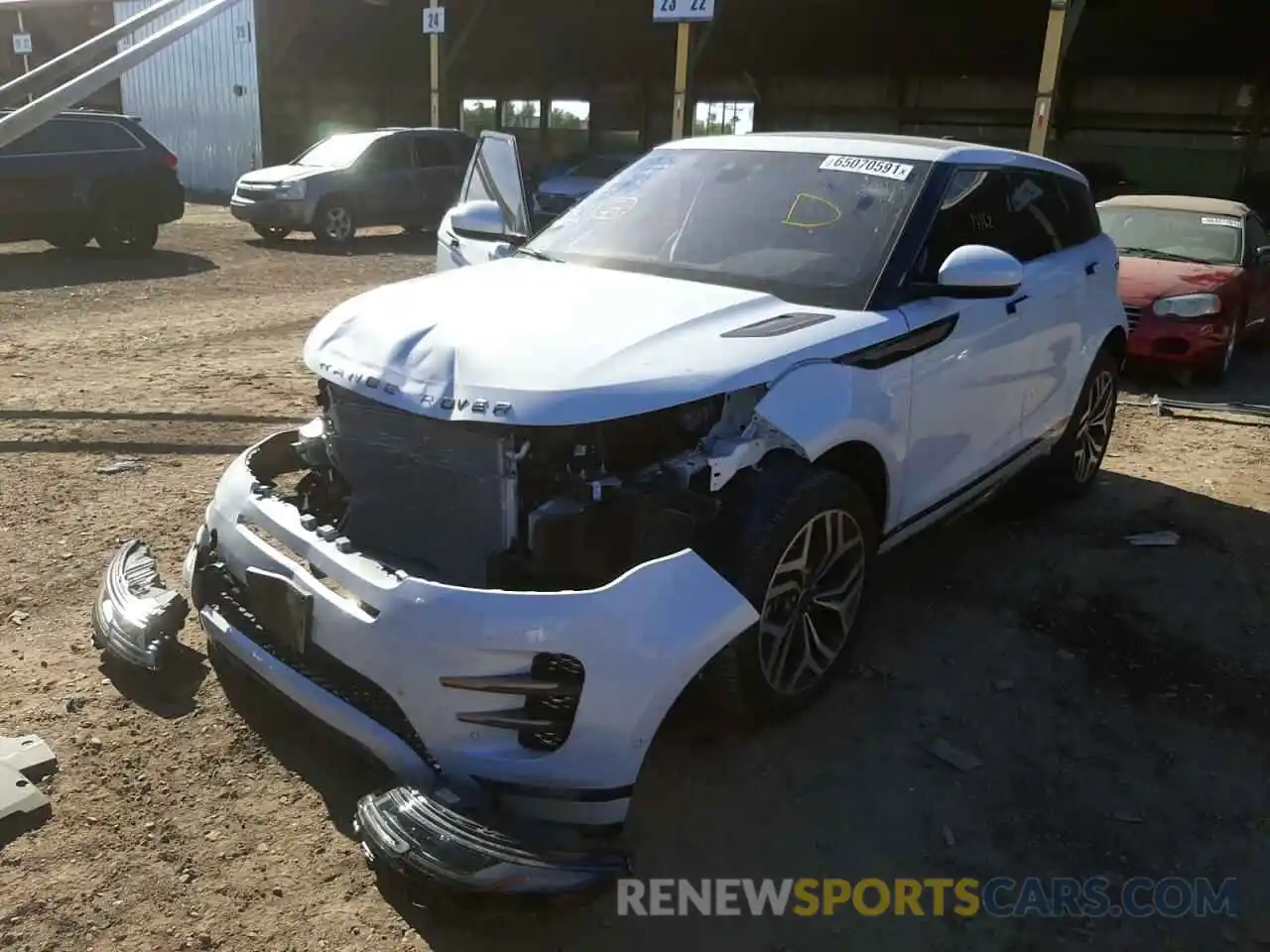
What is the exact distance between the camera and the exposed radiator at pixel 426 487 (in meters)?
2.81

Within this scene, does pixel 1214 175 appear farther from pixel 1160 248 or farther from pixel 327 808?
pixel 327 808

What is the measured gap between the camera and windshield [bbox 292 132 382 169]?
15828 millimetres

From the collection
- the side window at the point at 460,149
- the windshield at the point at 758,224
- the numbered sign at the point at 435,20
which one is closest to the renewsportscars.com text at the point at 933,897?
the windshield at the point at 758,224

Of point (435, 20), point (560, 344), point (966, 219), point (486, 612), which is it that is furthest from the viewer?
point (435, 20)

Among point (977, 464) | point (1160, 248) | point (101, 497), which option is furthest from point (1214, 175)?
point (101, 497)

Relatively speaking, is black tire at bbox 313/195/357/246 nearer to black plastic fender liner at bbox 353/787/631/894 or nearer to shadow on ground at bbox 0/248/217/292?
shadow on ground at bbox 0/248/217/292

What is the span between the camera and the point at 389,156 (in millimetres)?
16344

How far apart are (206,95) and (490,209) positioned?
2531cm

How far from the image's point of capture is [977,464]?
4195 mm

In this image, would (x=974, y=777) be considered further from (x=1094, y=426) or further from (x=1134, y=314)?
(x=1134, y=314)

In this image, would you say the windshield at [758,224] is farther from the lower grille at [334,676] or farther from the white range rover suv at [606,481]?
the lower grille at [334,676]

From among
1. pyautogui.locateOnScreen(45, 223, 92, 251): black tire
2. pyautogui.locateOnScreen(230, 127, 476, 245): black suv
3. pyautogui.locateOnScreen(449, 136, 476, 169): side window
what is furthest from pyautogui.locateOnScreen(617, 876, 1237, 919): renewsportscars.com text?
pyautogui.locateOnScreen(449, 136, 476, 169): side window

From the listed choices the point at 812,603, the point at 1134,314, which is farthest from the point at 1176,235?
the point at 812,603

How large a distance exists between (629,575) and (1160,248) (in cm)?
822
